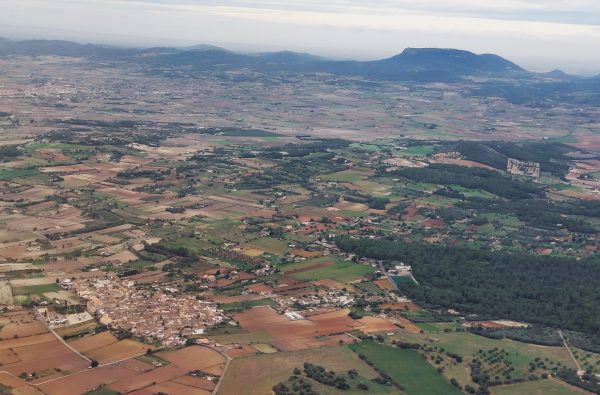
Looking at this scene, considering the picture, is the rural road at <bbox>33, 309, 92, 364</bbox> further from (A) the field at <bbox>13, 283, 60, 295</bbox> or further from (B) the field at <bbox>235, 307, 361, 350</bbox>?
(B) the field at <bbox>235, 307, 361, 350</bbox>

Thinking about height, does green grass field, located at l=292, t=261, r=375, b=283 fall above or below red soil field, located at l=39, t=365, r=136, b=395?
below

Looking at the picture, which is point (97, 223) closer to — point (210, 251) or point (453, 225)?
point (210, 251)

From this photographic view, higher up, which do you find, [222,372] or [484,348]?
[222,372]

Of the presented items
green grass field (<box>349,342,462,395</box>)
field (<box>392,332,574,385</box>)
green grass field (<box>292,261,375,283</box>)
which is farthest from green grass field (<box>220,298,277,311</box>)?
field (<box>392,332,574,385</box>)

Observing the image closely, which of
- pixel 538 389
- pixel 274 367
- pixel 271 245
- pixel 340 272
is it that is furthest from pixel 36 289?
pixel 538 389

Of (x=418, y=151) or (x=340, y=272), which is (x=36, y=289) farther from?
(x=418, y=151)

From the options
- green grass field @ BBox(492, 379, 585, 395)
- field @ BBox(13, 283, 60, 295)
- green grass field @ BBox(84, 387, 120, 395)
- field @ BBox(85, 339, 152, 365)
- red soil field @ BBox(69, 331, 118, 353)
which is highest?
green grass field @ BBox(84, 387, 120, 395)

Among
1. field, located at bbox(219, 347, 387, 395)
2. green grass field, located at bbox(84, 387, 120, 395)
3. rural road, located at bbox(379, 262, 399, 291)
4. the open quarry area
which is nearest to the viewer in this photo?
green grass field, located at bbox(84, 387, 120, 395)
